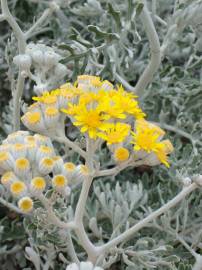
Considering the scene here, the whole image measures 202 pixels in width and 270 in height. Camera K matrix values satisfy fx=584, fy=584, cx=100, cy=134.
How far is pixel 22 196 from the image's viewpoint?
4.02 ft

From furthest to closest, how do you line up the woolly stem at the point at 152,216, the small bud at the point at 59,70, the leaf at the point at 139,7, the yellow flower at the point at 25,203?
the small bud at the point at 59,70 → the leaf at the point at 139,7 → the woolly stem at the point at 152,216 → the yellow flower at the point at 25,203

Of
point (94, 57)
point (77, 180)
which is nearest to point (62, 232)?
point (77, 180)

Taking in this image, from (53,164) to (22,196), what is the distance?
10 centimetres

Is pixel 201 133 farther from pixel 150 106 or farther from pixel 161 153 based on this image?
pixel 161 153

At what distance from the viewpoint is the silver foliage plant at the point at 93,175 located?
1291 millimetres

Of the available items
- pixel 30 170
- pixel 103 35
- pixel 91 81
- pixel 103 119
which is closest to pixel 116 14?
pixel 103 35

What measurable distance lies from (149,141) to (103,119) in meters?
0.11

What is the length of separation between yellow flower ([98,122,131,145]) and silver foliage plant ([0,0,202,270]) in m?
0.04

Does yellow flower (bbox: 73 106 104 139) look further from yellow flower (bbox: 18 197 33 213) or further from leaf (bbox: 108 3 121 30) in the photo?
leaf (bbox: 108 3 121 30)

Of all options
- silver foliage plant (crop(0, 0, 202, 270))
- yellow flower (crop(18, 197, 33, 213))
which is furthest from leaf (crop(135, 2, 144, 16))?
yellow flower (crop(18, 197, 33, 213))

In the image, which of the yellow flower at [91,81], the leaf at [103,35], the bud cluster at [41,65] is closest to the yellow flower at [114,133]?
the yellow flower at [91,81]

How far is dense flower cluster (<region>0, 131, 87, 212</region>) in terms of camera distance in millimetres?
1220

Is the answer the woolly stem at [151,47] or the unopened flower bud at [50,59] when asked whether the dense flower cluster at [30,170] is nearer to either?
the unopened flower bud at [50,59]

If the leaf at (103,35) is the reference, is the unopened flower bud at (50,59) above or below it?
below
